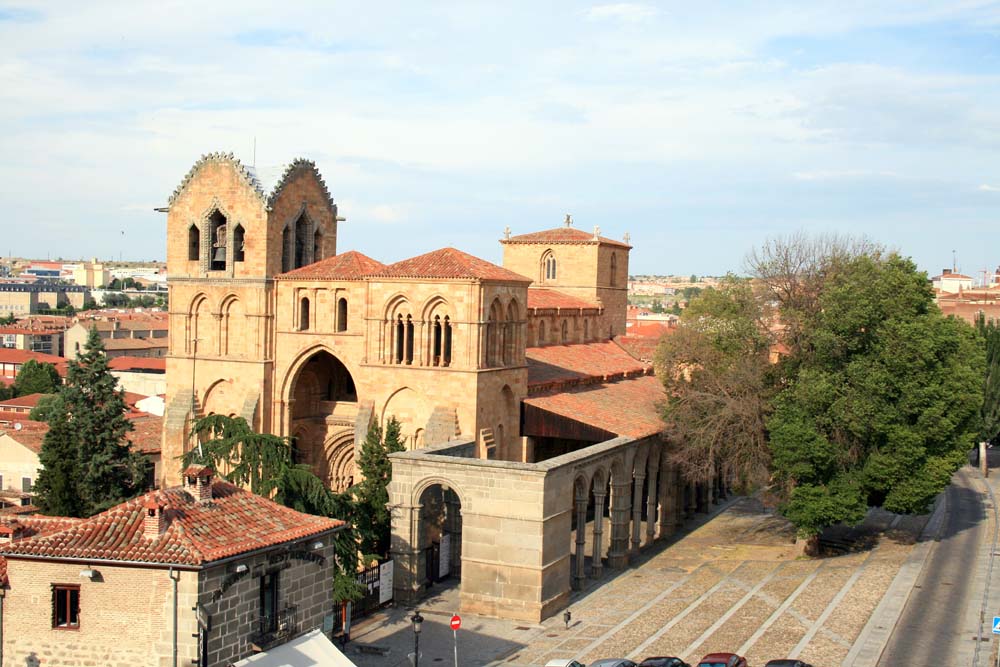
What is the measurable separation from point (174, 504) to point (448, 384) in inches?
650

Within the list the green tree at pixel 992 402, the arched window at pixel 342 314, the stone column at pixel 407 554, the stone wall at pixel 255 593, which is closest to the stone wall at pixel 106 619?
the stone wall at pixel 255 593

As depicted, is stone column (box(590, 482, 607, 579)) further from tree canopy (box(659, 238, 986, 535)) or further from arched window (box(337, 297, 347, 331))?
arched window (box(337, 297, 347, 331))

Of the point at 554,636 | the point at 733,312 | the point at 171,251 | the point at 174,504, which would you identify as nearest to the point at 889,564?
the point at 733,312

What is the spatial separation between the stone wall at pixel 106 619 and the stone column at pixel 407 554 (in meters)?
13.6

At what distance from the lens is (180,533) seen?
2283 cm

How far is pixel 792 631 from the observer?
103ft

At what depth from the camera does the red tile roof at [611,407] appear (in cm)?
4241

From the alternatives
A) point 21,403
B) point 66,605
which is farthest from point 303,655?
point 21,403

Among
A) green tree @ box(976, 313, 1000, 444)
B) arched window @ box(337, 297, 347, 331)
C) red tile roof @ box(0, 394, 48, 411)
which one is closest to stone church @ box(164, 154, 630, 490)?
arched window @ box(337, 297, 347, 331)

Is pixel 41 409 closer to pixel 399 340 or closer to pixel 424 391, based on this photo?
pixel 399 340

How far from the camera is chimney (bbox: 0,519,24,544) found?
76.3ft

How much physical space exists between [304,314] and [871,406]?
22.0 m

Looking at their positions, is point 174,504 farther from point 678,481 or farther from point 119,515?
point 678,481

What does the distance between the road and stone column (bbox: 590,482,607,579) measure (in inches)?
403
